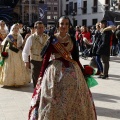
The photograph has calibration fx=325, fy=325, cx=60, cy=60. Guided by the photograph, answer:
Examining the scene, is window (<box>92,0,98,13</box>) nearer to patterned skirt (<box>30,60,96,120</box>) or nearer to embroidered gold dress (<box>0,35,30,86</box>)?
embroidered gold dress (<box>0,35,30,86</box>)

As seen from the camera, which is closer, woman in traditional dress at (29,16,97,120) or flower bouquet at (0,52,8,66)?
woman in traditional dress at (29,16,97,120)

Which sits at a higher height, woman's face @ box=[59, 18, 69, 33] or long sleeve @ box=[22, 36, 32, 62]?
woman's face @ box=[59, 18, 69, 33]

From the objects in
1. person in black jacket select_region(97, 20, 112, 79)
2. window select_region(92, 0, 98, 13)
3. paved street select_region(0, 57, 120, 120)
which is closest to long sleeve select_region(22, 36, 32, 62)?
paved street select_region(0, 57, 120, 120)

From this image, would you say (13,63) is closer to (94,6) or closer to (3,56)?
(3,56)

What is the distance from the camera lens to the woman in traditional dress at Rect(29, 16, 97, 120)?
355 cm

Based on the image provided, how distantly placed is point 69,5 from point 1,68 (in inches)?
1424

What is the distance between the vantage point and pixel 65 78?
361cm

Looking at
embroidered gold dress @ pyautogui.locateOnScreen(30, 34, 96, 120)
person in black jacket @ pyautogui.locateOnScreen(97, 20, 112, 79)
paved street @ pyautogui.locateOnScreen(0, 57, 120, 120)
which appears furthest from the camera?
person in black jacket @ pyautogui.locateOnScreen(97, 20, 112, 79)

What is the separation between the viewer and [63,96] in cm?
357

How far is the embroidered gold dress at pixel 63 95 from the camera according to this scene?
3.54m

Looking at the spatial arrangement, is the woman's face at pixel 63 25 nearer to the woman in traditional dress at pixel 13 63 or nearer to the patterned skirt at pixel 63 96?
the patterned skirt at pixel 63 96

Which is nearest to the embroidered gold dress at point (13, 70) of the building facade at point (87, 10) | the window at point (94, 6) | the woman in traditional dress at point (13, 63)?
the woman in traditional dress at point (13, 63)

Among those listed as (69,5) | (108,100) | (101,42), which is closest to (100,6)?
(69,5)

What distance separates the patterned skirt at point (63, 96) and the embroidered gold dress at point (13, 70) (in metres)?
3.30
